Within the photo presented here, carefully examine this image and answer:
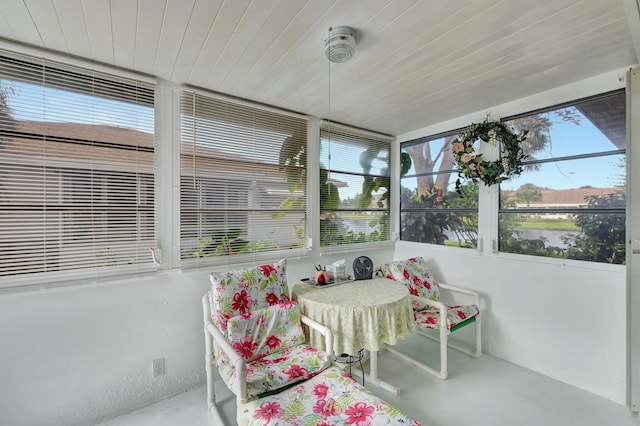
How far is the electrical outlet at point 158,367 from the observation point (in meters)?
2.20

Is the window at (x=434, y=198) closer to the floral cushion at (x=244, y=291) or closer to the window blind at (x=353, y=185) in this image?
the window blind at (x=353, y=185)

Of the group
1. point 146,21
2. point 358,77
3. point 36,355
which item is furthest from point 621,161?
point 36,355

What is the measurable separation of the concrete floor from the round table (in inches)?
10.7

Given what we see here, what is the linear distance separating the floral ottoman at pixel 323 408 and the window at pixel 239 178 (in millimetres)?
1371

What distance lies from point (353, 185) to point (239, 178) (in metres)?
1.49

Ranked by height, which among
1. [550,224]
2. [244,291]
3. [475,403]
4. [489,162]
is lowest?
[475,403]

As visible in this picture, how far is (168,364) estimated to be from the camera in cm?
226

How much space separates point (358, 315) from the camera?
6.31ft

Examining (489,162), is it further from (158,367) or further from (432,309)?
(158,367)

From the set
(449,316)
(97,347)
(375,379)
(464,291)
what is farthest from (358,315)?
(97,347)

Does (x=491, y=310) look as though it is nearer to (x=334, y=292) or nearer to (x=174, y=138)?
(x=334, y=292)

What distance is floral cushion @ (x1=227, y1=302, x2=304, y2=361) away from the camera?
71.9 inches

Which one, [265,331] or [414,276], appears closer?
[265,331]

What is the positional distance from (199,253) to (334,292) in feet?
3.91
